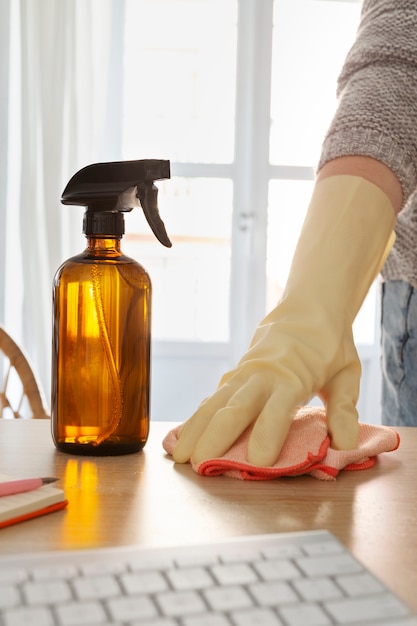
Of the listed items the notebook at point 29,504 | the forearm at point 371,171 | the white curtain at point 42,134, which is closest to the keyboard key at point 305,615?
the notebook at point 29,504

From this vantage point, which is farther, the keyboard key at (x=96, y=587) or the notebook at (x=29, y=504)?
the notebook at (x=29, y=504)

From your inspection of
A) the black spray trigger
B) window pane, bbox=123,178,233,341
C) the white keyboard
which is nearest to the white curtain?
window pane, bbox=123,178,233,341

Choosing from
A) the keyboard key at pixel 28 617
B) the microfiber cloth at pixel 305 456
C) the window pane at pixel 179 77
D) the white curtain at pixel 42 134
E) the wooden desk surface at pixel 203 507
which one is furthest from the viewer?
the window pane at pixel 179 77

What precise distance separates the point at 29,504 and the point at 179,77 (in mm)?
2539

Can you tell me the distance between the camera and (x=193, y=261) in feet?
9.52

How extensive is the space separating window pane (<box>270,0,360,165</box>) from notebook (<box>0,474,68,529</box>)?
2.49m

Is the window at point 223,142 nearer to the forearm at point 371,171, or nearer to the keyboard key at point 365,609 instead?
the forearm at point 371,171

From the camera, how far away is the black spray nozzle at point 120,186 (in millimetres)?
637

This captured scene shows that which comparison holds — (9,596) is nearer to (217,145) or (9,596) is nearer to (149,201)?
(149,201)

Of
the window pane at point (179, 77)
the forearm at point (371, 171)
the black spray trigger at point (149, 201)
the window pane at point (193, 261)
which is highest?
the window pane at point (179, 77)

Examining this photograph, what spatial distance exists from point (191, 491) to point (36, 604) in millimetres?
266

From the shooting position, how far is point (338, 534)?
0.48 metres

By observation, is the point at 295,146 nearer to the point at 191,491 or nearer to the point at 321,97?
the point at 321,97

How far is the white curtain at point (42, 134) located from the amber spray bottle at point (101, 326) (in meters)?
2.02
